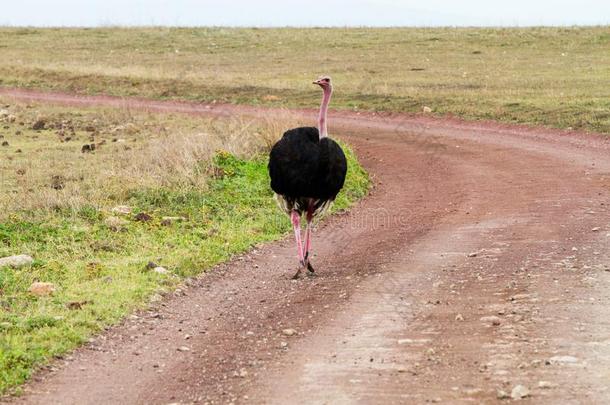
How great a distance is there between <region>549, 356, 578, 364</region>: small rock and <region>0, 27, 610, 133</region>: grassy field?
17512 millimetres

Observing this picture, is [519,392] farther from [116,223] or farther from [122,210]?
[122,210]

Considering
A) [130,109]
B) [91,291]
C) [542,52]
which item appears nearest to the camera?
[91,291]

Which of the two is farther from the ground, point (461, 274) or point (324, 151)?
point (324, 151)

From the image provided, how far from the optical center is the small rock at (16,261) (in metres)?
11.2

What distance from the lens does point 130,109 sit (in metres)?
30.2

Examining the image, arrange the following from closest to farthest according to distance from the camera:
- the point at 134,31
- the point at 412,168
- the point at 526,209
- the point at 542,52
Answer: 1. the point at 526,209
2. the point at 412,168
3. the point at 542,52
4. the point at 134,31

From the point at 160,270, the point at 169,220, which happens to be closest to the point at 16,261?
the point at 160,270

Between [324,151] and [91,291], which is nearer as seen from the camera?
[91,291]

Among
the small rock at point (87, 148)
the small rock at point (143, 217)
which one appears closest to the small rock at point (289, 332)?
the small rock at point (143, 217)

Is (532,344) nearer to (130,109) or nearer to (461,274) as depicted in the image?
(461,274)

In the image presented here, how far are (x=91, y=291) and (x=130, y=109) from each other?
20.5 m

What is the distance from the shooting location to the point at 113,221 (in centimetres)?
1332

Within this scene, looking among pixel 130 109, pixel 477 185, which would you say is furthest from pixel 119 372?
pixel 130 109

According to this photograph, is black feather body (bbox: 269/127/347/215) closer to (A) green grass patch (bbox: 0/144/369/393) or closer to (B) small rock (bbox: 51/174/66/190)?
(A) green grass patch (bbox: 0/144/369/393)
